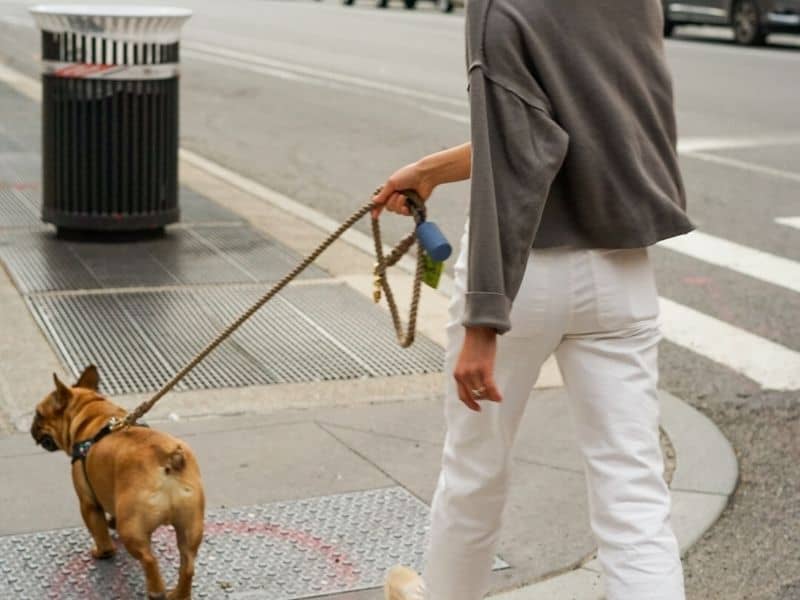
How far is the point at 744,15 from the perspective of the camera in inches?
962

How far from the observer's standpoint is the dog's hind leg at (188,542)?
12.2 feet

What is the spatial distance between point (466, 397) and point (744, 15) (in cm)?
2286

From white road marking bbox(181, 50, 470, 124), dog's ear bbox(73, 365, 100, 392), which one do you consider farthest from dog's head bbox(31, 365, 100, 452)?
white road marking bbox(181, 50, 470, 124)

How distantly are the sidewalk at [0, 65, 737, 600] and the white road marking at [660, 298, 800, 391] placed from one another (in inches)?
26.2

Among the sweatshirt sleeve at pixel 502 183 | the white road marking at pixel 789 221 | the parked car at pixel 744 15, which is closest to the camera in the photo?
the sweatshirt sleeve at pixel 502 183

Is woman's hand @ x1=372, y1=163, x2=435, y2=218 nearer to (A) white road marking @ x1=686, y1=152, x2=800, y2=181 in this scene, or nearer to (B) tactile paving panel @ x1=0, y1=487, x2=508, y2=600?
(B) tactile paving panel @ x1=0, y1=487, x2=508, y2=600

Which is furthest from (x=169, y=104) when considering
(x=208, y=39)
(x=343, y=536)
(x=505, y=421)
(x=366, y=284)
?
(x=208, y=39)

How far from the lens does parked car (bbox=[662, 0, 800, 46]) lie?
2355 cm

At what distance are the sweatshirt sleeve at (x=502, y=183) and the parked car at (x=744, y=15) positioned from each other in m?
21.8

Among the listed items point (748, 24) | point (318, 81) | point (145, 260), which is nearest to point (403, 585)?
point (145, 260)

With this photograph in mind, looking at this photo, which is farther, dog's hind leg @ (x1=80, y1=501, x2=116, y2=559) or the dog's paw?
the dog's paw

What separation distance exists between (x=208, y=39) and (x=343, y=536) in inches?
814

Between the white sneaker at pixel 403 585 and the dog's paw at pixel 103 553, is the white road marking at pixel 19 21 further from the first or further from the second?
the white sneaker at pixel 403 585

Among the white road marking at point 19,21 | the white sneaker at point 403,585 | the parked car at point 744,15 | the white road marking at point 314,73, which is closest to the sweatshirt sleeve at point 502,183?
the white sneaker at point 403,585
